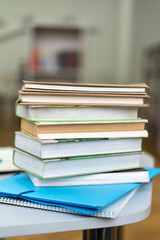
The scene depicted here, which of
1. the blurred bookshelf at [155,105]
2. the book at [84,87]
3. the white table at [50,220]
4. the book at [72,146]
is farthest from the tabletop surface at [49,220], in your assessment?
the blurred bookshelf at [155,105]

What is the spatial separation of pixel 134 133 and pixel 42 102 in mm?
205

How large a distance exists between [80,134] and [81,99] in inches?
2.9

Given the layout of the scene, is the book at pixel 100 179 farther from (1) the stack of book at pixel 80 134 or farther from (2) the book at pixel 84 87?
(2) the book at pixel 84 87

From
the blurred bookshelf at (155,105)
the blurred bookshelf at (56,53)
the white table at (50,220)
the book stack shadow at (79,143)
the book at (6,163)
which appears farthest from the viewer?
the blurred bookshelf at (56,53)

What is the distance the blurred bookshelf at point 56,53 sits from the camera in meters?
4.95

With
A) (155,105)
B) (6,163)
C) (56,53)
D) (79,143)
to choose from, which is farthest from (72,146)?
(56,53)

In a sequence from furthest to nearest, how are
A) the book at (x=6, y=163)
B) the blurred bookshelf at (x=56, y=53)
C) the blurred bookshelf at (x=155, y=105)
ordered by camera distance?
the blurred bookshelf at (x=56, y=53), the blurred bookshelf at (x=155, y=105), the book at (x=6, y=163)

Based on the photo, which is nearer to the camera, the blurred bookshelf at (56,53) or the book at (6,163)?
the book at (6,163)

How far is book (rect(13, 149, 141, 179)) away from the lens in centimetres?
61

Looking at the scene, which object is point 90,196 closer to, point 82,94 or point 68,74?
point 82,94

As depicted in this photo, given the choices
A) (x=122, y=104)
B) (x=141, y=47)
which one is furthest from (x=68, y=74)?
(x=122, y=104)

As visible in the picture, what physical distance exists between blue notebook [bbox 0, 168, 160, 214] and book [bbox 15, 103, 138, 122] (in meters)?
0.13

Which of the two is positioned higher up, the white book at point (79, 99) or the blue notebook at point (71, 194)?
the white book at point (79, 99)

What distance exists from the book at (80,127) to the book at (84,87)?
0.22 feet
